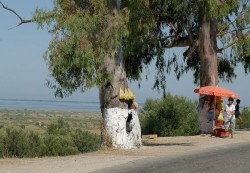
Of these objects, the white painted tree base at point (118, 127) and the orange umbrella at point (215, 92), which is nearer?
the white painted tree base at point (118, 127)

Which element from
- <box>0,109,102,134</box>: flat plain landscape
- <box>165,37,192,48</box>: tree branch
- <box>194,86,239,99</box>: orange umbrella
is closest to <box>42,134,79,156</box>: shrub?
<box>0,109,102,134</box>: flat plain landscape

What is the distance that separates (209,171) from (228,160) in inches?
99.0

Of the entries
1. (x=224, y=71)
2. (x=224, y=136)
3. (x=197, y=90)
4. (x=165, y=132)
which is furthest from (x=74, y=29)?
(x=165, y=132)

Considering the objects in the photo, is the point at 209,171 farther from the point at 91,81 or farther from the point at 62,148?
the point at 62,148

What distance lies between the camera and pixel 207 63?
94.5ft

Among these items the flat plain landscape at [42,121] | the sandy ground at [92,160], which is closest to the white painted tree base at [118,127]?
the sandy ground at [92,160]

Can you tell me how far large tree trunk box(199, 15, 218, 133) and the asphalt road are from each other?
892cm

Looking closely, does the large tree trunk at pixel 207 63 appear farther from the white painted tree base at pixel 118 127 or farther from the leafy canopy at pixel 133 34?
the white painted tree base at pixel 118 127

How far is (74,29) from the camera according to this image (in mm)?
19375

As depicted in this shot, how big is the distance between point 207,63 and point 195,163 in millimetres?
13060

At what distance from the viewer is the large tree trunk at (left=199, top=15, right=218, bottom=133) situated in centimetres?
2855

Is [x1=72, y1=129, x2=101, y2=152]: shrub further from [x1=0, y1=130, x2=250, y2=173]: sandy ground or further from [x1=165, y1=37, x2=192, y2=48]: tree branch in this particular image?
[x1=165, y1=37, x2=192, y2=48]: tree branch

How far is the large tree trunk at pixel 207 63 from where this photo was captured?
93.7 ft

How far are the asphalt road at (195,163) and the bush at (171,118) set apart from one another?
57.1ft
